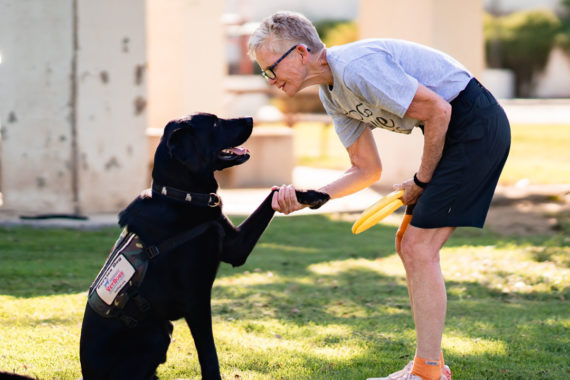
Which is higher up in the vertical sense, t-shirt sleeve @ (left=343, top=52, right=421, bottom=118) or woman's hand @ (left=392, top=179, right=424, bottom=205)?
t-shirt sleeve @ (left=343, top=52, right=421, bottom=118)

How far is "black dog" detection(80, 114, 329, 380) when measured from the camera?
315 centimetres

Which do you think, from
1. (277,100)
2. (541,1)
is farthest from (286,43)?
(541,1)

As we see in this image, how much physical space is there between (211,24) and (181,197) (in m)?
10.9

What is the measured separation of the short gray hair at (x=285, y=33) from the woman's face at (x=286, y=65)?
27 mm

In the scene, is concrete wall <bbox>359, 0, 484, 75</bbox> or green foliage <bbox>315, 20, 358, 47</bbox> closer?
A: concrete wall <bbox>359, 0, 484, 75</bbox>

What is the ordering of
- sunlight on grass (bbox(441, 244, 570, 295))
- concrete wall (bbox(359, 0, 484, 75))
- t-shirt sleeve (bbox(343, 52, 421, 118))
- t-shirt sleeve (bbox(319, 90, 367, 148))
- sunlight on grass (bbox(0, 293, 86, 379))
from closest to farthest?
1. t-shirt sleeve (bbox(343, 52, 421, 118))
2. t-shirt sleeve (bbox(319, 90, 367, 148))
3. sunlight on grass (bbox(0, 293, 86, 379))
4. sunlight on grass (bbox(441, 244, 570, 295))
5. concrete wall (bbox(359, 0, 484, 75))

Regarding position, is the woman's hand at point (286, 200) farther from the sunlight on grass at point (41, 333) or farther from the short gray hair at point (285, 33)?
the sunlight on grass at point (41, 333)

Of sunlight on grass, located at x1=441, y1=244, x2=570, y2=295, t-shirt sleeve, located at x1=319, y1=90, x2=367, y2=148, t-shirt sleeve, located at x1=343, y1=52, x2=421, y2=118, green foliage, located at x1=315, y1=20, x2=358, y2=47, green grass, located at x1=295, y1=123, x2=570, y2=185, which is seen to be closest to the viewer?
t-shirt sleeve, located at x1=343, y1=52, x2=421, y2=118

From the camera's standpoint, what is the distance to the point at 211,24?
1366cm

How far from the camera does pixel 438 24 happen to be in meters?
10.4

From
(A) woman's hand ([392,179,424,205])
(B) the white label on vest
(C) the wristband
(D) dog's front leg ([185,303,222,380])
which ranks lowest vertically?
(D) dog's front leg ([185,303,222,380])

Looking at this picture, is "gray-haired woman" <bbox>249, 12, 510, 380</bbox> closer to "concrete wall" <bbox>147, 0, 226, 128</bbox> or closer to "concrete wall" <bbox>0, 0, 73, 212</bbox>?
"concrete wall" <bbox>0, 0, 73, 212</bbox>

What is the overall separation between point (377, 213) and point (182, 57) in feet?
35.1

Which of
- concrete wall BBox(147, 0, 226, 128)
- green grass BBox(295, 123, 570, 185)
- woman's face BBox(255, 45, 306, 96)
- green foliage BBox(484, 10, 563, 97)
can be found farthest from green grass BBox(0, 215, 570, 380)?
green foliage BBox(484, 10, 563, 97)
